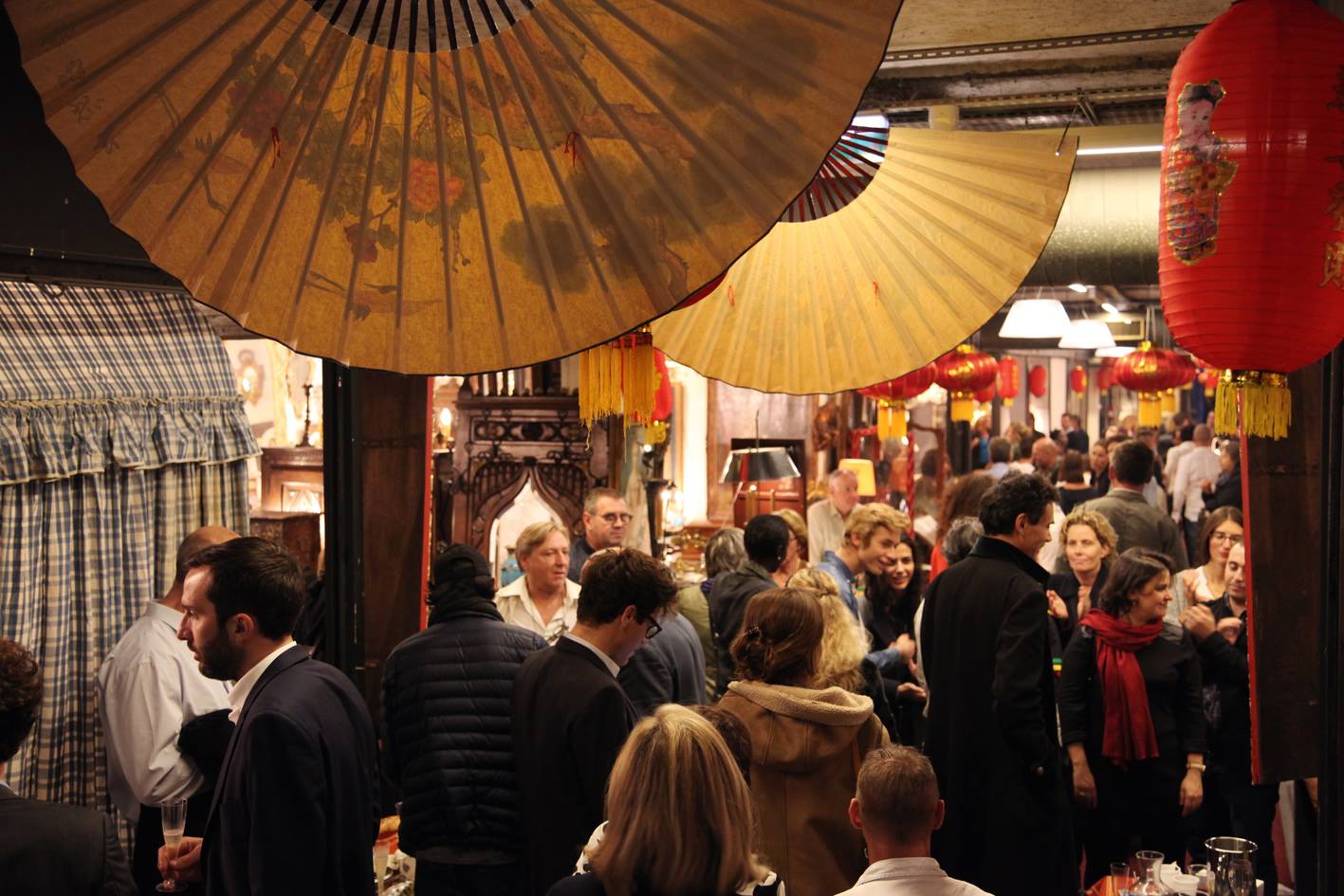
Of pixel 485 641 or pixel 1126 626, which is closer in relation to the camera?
pixel 485 641

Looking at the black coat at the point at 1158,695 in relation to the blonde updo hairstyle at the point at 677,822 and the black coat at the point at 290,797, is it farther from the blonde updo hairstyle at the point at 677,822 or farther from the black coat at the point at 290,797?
the black coat at the point at 290,797

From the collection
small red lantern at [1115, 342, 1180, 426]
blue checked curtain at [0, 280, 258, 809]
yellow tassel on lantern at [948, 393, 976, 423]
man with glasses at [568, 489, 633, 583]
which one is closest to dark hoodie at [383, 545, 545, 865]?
blue checked curtain at [0, 280, 258, 809]

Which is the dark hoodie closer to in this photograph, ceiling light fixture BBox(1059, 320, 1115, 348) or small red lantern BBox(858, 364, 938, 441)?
small red lantern BBox(858, 364, 938, 441)

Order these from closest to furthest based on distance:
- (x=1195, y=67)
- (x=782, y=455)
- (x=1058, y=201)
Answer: (x=1058, y=201) → (x=1195, y=67) → (x=782, y=455)

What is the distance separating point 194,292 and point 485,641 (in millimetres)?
2404

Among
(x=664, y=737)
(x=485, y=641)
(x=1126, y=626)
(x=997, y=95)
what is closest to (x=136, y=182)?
(x=664, y=737)

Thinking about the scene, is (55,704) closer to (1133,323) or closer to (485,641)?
(485,641)

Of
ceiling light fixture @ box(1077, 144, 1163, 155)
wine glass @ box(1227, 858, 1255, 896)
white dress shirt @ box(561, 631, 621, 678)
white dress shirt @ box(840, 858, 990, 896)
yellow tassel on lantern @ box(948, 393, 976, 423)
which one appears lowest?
wine glass @ box(1227, 858, 1255, 896)

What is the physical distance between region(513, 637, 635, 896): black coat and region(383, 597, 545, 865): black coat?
0.17m

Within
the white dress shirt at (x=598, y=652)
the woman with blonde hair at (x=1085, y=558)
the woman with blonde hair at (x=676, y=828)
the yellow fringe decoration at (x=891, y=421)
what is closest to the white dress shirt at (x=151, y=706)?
the white dress shirt at (x=598, y=652)

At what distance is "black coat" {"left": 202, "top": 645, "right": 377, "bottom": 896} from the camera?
90.4 inches

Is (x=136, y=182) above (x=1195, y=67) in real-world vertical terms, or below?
below

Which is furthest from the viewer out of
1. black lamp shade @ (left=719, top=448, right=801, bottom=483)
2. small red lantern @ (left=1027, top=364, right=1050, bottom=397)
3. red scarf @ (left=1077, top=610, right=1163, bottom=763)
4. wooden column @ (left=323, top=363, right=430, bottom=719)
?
small red lantern @ (left=1027, top=364, right=1050, bottom=397)

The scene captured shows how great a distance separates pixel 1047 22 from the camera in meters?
4.52
